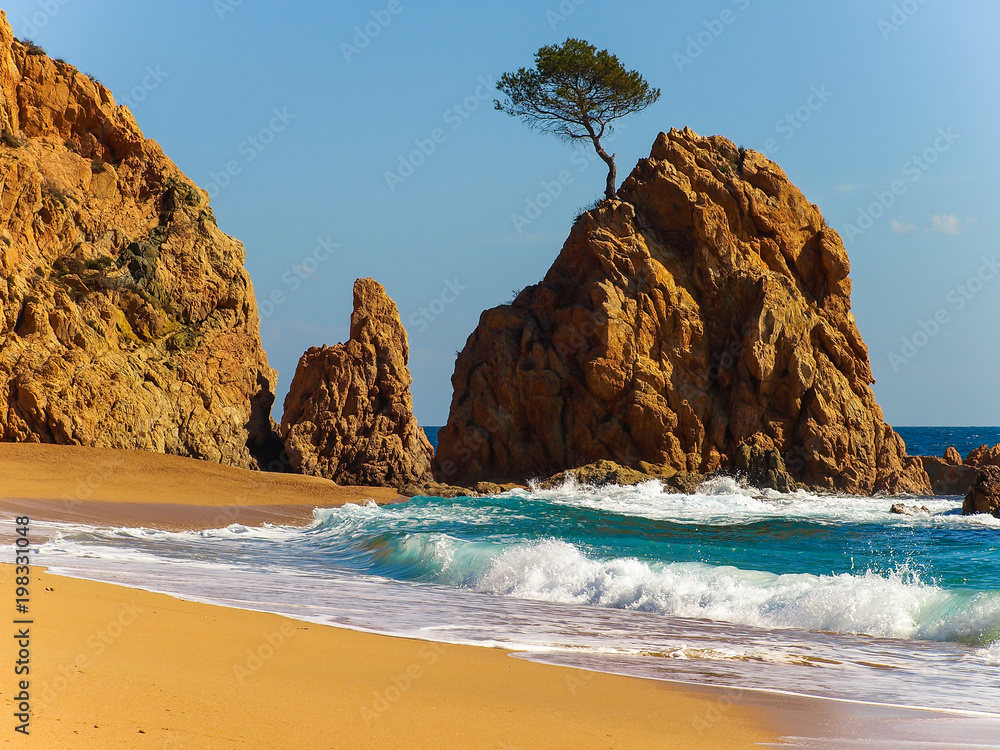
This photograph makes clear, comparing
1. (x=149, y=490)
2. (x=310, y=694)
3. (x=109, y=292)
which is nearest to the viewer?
(x=310, y=694)

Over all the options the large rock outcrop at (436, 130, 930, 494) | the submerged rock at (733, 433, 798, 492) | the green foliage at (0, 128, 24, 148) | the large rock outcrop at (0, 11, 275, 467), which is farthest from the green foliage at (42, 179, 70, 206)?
the submerged rock at (733, 433, 798, 492)

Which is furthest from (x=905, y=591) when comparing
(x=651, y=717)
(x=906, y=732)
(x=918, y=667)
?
(x=651, y=717)

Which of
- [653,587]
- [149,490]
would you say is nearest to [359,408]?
[149,490]

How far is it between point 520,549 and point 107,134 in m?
20.6

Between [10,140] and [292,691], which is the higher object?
[10,140]

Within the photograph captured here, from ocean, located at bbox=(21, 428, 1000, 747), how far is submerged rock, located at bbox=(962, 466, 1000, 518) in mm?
1229

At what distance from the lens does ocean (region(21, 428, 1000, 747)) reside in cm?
654

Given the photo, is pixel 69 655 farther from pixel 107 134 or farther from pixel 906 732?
pixel 107 134

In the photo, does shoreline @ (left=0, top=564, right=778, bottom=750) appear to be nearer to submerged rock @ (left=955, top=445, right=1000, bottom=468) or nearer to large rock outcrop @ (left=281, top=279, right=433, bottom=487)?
large rock outcrop @ (left=281, top=279, right=433, bottom=487)

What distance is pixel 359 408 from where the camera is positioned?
25312 mm

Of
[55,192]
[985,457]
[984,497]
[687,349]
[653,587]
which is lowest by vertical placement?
[653,587]

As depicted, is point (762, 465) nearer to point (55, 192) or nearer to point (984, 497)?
point (984, 497)

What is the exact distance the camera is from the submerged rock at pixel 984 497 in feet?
58.0

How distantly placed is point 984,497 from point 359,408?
1737 centimetres
